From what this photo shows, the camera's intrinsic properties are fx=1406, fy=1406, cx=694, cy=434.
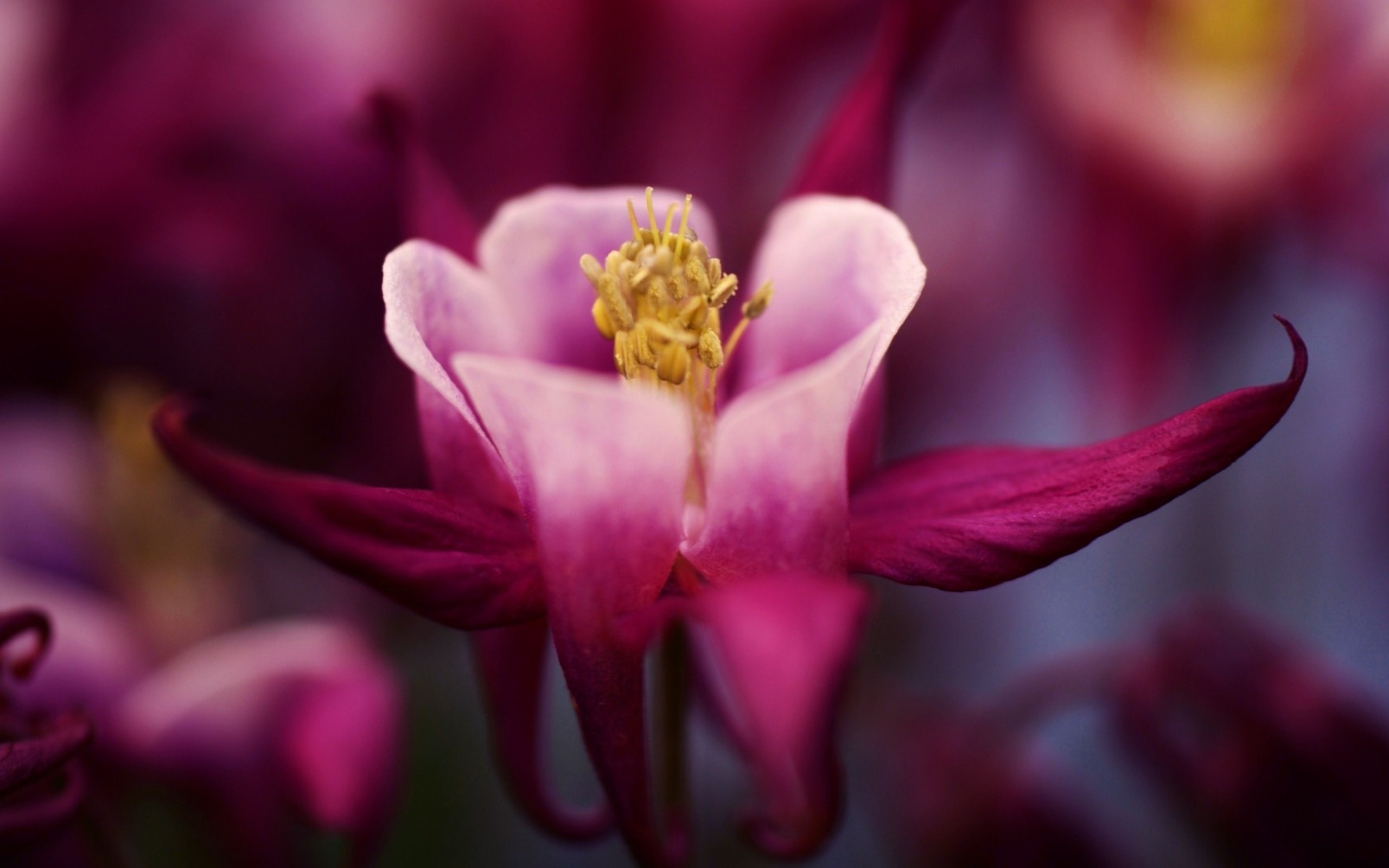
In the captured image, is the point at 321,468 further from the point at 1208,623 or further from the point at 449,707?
the point at 1208,623

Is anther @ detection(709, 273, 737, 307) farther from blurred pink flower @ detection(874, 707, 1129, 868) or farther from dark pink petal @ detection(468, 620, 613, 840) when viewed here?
blurred pink flower @ detection(874, 707, 1129, 868)

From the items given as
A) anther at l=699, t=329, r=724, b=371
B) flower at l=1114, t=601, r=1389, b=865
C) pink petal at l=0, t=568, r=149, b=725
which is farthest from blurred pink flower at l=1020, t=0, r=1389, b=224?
pink petal at l=0, t=568, r=149, b=725

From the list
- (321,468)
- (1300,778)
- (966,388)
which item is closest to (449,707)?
(321,468)

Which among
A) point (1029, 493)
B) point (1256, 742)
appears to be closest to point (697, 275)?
point (1029, 493)

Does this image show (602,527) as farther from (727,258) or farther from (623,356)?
(727,258)

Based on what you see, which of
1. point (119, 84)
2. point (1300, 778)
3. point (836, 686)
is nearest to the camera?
point (836, 686)
